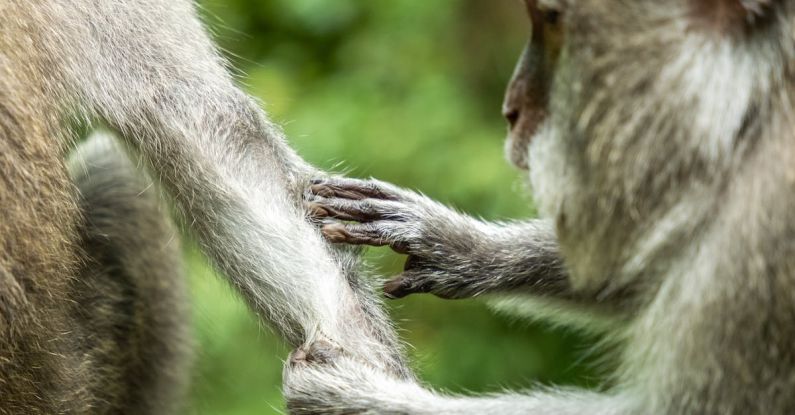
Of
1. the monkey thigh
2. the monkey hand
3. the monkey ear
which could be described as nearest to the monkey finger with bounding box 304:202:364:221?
the monkey hand

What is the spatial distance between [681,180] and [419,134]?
3.64m

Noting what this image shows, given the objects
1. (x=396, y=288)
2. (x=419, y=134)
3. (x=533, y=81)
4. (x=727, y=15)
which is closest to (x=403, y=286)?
(x=396, y=288)

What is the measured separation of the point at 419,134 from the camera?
641 centimetres

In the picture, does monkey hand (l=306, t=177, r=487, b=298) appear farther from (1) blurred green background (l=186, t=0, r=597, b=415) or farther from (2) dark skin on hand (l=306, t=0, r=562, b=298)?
(1) blurred green background (l=186, t=0, r=597, b=415)

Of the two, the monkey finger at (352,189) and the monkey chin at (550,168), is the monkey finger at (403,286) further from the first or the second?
the monkey chin at (550,168)

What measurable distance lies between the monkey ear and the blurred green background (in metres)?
2.84

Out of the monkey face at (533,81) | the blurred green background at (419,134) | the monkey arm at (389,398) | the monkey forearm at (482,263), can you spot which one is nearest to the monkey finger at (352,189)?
the monkey forearm at (482,263)

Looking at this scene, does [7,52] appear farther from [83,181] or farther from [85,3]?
[83,181]

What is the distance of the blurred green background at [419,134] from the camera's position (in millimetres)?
6086

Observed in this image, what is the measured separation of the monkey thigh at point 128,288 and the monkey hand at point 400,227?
2.15ft

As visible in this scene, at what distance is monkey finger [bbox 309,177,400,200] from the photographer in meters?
3.59

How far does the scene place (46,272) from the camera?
3.42m

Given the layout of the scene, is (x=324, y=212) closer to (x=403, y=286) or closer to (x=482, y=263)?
(x=403, y=286)

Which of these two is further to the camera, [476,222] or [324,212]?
[476,222]
